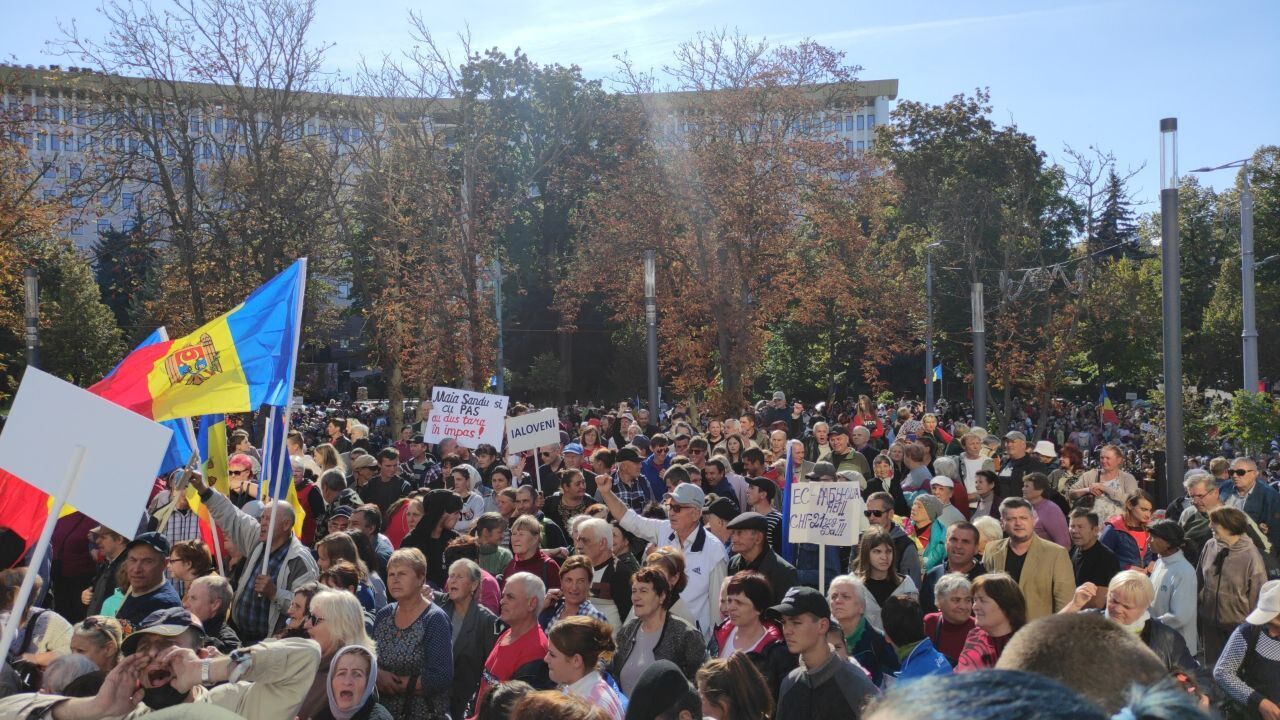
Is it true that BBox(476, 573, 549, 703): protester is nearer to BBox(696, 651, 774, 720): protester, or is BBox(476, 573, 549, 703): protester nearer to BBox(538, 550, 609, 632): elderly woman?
BBox(538, 550, 609, 632): elderly woman

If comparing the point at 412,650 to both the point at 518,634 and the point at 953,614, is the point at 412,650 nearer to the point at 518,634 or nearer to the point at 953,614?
the point at 518,634

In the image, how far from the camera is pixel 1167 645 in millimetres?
5992

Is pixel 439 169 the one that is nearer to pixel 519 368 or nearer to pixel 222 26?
pixel 222 26

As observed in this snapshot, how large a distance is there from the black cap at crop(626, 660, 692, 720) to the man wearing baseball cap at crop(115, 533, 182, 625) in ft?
11.5

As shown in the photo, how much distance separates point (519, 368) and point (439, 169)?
24937mm

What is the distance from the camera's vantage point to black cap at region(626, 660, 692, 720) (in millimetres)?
4652

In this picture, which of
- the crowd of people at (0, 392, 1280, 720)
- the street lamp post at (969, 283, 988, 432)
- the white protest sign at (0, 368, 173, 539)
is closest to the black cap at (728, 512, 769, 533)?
the crowd of people at (0, 392, 1280, 720)

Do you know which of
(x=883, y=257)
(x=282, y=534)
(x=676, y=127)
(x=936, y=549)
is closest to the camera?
(x=282, y=534)

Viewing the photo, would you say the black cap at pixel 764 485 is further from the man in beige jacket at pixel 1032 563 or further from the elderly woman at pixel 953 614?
the elderly woman at pixel 953 614

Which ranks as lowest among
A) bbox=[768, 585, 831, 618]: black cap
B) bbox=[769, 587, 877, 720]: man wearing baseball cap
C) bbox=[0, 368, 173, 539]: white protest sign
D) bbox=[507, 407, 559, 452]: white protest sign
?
bbox=[769, 587, 877, 720]: man wearing baseball cap

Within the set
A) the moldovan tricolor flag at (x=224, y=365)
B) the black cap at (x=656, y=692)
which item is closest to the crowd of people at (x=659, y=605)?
the black cap at (x=656, y=692)

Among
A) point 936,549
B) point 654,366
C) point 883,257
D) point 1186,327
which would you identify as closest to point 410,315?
point 654,366

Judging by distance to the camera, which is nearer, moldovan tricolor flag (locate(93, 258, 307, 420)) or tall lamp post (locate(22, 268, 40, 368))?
moldovan tricolor flag (locate(93, 258, 307, 420))

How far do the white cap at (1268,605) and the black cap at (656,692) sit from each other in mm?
3671
